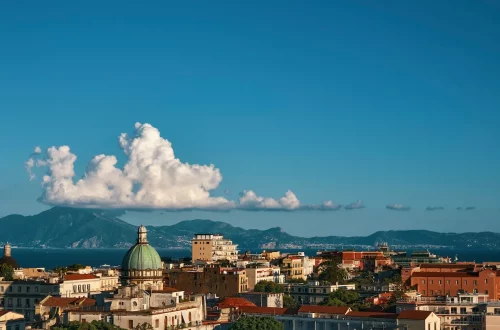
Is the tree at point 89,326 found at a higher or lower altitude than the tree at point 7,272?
lower

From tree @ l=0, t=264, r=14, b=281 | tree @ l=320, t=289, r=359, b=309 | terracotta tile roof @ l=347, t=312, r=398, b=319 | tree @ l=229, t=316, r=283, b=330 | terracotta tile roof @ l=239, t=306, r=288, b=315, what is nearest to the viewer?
tree @ l=229, t=316, r=283, b=330

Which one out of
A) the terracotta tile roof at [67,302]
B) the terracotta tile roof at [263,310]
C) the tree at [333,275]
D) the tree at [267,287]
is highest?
the tree at [333,275]

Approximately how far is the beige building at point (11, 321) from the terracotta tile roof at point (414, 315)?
151 feet

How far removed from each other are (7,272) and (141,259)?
40.2 metres

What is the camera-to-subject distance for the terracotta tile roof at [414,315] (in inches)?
4247

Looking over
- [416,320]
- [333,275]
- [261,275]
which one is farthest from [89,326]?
[333,275]

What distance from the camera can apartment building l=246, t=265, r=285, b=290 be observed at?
167 meters

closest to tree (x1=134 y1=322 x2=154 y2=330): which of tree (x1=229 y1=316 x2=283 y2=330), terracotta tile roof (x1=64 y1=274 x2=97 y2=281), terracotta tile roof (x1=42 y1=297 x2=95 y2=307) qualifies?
tree (x1=229 y1=316 x2=283 y2=330)

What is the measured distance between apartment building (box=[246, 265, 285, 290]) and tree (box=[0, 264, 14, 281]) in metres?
40.2

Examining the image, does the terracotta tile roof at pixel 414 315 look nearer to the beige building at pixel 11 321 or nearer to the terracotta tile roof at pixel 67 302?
the terracotta tile roof at pixel 67 302

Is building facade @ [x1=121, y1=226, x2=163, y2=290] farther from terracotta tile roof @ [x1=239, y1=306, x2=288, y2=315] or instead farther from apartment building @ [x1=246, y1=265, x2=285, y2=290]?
apartment building @ [x1=246, y1=265, x2=285, y2=290]

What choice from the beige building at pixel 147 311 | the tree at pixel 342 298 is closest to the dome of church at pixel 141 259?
the beige building at pixel 147 311

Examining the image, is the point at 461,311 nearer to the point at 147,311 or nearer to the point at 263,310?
the point at 263,310

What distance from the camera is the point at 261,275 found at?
558ft
